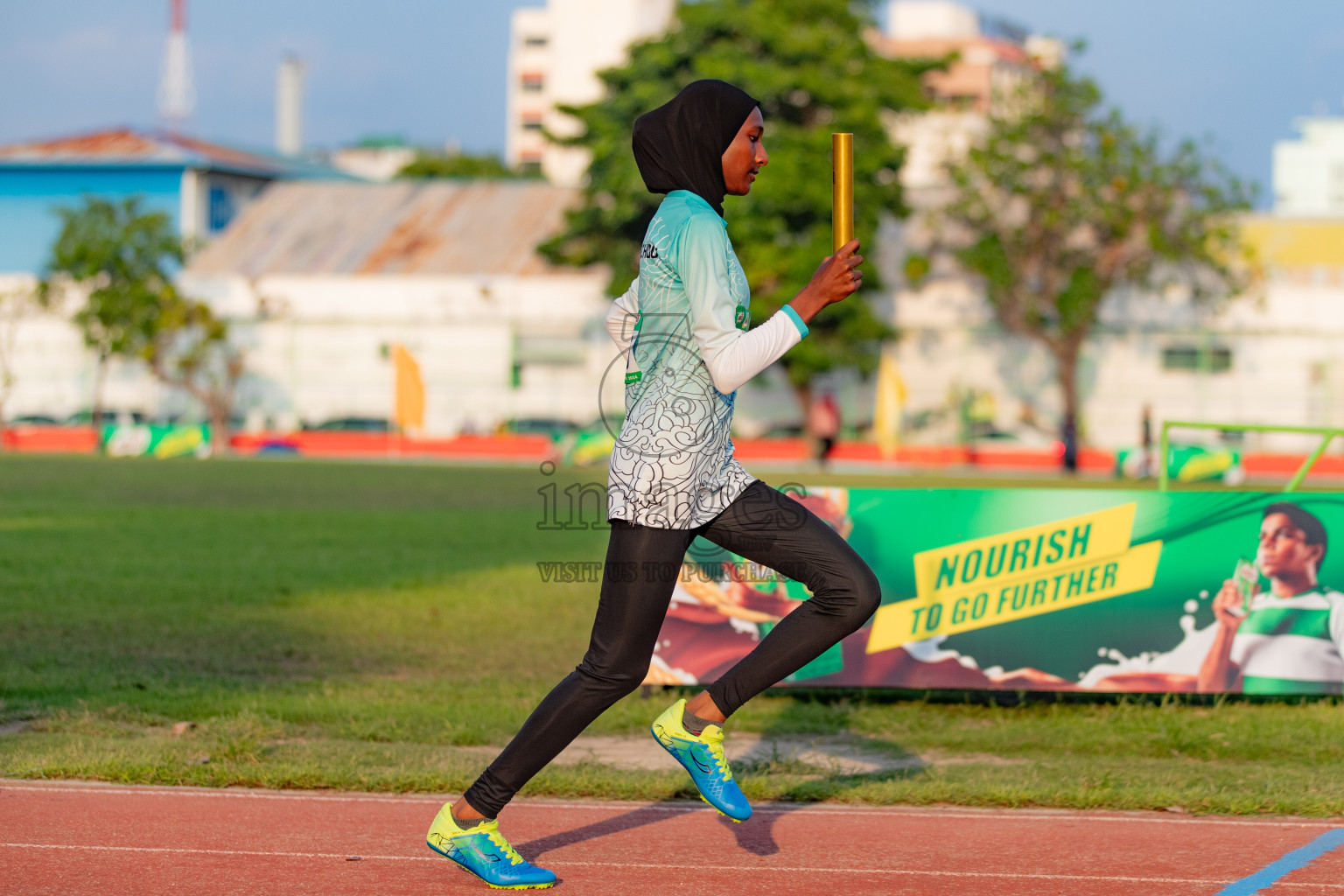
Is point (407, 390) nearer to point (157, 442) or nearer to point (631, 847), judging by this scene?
point (157, 442)

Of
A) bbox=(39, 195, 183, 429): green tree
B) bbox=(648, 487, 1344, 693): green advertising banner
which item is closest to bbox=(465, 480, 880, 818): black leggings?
bbox=(648, 487, 1344, 693): green advertising banner

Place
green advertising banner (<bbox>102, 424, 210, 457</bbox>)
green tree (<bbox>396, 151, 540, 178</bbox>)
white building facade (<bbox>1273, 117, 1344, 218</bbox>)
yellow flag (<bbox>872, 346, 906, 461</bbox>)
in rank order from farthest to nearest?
white building facade (<bbox>1273, 117, 1344, 218</bbox>), green tree (<bbox>396, 151, 540, 178</bbox>), green advertising banner (<bbox>102, 424, 210, 457</bbox>), yellow flag (<bbox>872, 346, 906, 461</bbox>)

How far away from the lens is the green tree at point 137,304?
4791cm

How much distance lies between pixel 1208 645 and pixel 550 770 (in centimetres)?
349

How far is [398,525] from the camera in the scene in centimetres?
1822

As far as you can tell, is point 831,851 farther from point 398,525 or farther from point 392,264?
point 392,264

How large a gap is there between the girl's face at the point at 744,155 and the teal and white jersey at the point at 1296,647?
4.60 meters

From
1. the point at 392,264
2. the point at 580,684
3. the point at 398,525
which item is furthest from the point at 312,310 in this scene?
the point at 580,684

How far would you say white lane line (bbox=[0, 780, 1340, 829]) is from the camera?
5.54 m

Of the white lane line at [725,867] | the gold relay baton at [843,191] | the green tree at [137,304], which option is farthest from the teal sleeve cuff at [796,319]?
the green tree at [137,304]

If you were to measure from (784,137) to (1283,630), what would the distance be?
3644 cm

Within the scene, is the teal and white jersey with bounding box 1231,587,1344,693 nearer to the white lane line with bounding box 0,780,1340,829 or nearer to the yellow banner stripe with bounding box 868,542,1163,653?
the yellow banner stripe with bounding box 868,542,1163,653

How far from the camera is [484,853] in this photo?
4352 millimetres

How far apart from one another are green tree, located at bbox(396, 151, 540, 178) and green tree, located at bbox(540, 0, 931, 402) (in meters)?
37.3
